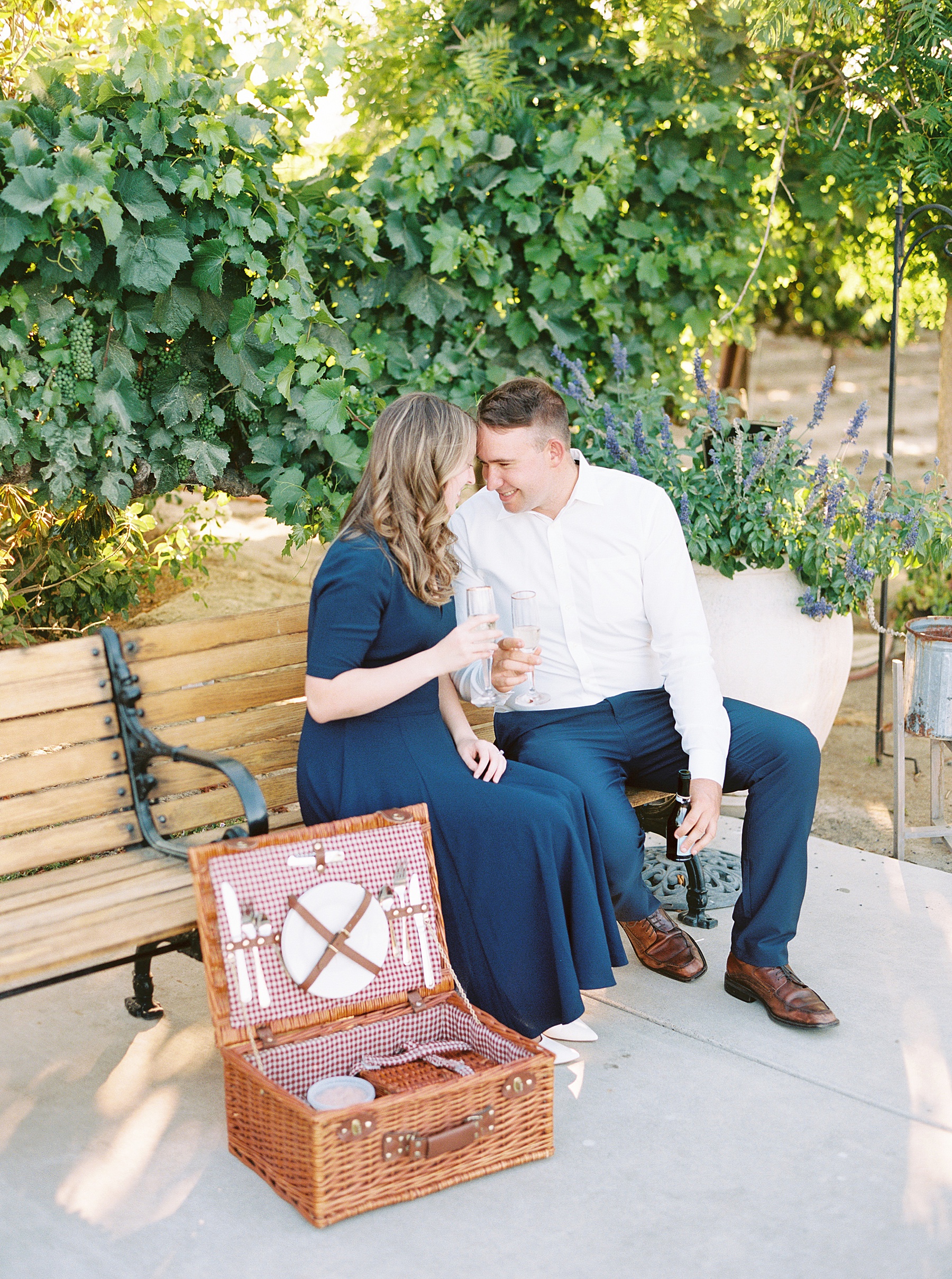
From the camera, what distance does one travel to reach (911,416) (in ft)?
39.6

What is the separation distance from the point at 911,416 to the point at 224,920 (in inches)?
443

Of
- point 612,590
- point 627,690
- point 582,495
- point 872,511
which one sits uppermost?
point 582,495

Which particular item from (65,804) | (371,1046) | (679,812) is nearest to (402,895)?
(371,1046)

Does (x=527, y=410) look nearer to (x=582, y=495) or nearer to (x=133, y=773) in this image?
(x=582, y=495)

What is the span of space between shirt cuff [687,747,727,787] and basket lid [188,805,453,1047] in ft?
2.49

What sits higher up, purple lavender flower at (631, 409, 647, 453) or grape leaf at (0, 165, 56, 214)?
grape leaf at (0, 165, 56, 214)

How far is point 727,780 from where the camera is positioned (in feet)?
10.0

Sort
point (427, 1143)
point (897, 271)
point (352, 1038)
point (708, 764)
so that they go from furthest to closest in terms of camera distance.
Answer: point (897, 271) < point (708, 764) < point (352, 1038) < point (427, 1143)

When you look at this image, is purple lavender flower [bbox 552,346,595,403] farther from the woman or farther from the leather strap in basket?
the leather strap in basket

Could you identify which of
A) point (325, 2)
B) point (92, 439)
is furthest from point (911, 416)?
point (92, 439)

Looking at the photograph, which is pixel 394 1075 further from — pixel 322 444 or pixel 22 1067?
pixel 322 444

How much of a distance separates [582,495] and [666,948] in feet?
3.88

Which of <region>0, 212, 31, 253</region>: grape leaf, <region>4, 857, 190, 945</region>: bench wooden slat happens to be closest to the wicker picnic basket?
<region>4, 857, 190, 945</region>: bench wooden slat

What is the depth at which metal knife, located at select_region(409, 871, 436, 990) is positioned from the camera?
2.48m
